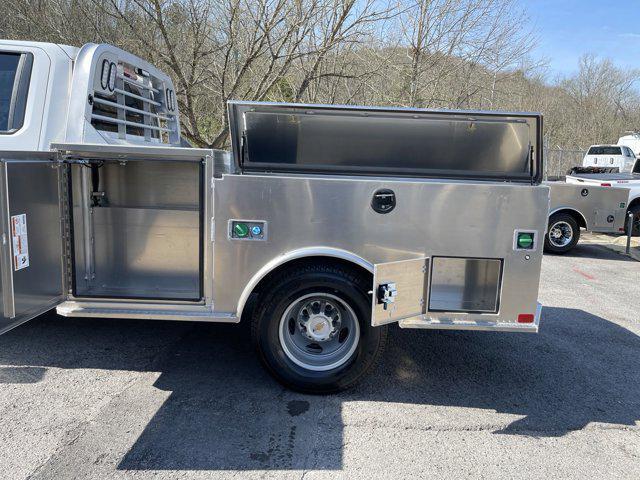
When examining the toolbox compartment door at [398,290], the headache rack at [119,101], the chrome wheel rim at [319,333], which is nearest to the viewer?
the toolbox compartment door at [398,290]

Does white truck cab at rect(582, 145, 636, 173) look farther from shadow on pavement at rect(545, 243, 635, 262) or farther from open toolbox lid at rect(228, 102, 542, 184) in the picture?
open toolbox lid at rect(228, 102, 542, 184)

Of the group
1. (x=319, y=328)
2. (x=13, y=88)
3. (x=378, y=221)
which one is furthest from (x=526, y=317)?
(x=13, y=88)

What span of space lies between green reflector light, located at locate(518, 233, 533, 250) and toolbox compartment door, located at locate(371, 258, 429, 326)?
620 mm

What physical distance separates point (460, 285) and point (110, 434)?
245 centimetres

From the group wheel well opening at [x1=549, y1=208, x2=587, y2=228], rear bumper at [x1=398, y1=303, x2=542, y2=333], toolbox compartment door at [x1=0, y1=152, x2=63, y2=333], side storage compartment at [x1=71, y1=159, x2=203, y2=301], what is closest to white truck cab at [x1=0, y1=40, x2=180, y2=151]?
side storage compartment at [x1=71, y1=159, x2=203, y2=301]

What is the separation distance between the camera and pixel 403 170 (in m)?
3.66

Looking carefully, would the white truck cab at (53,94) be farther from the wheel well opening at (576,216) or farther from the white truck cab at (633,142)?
the white truck cab at (633,142)

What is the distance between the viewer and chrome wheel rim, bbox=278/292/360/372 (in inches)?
143

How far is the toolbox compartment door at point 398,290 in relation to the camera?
10.8 feet

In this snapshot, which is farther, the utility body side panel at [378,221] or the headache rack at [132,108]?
the headache rack at [132,108]

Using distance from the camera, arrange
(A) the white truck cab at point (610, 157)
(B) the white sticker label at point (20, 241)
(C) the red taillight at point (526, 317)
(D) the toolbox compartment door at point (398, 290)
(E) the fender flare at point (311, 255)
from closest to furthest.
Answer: (B) the white sticker label at point (20, 241), (D) the toolbox compartment door at point (398, 290), (E) the fender flare at point (311, 255), (C) the red taillight at point (526, 317), (A) the white truck cab at point (610, 157)

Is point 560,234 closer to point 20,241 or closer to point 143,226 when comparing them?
point 143,226

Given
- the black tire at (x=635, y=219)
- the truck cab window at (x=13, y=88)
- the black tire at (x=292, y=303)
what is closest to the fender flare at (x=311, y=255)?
the black tire at (x=292, y=303)

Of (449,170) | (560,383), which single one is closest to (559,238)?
(560,383)
